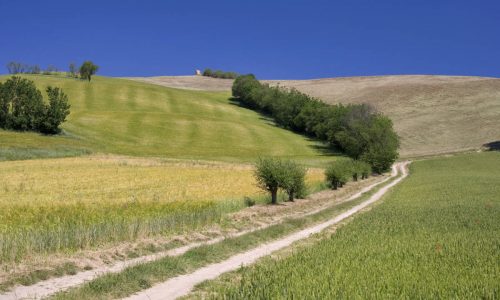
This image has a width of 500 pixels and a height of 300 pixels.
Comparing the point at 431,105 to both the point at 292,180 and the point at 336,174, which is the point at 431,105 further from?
the point at 292,180

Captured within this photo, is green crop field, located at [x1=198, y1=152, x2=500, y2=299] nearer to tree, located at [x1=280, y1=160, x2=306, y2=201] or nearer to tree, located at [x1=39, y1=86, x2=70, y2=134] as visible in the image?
tree, located at [x1=280, y1=160, x2=306, y2=201]

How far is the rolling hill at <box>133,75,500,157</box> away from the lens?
103 m

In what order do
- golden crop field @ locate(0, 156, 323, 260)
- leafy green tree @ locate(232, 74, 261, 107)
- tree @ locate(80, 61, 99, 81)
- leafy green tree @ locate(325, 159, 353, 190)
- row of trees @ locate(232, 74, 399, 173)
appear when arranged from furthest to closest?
1. tree @ locate(80, 61, 99, 81)
2. leafy green tree @ locate(232, 74, 261, 107)
3. row of trees @ locate(232, 74, 399, 173)
4. leafy green tree @ locate(325, 159, 353, 190)
5. golden crop field @ locate(0, 156, 323, 260)

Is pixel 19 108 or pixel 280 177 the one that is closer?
pixel 280 177

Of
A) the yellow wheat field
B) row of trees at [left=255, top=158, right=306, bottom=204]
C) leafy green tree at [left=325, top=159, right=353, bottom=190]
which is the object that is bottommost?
the yellow wheat field

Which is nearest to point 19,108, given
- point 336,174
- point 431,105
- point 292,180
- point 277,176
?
point 336,174

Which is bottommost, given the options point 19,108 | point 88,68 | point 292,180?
point 292,180

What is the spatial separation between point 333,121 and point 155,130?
36348 mm

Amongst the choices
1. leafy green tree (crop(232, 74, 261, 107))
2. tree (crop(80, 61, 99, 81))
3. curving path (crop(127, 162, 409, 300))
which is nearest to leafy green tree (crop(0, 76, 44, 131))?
curving path (crop(127, 162, 409, 300))

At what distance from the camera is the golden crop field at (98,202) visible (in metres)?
16.1

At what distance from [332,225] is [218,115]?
102 m

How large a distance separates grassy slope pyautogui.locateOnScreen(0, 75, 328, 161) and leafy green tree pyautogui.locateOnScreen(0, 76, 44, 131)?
173 inches

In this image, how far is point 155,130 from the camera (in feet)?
311

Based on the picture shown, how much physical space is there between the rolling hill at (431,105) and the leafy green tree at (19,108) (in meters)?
70.7
